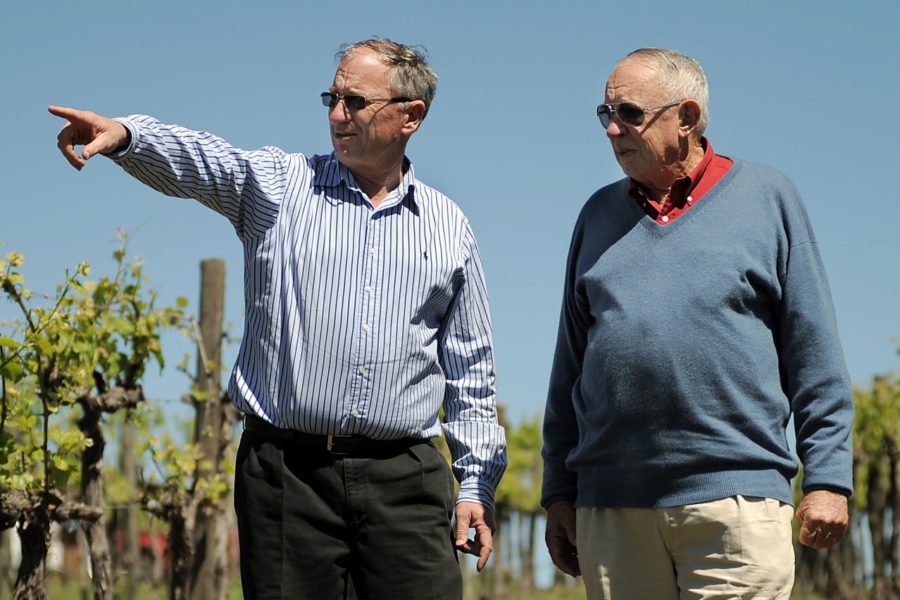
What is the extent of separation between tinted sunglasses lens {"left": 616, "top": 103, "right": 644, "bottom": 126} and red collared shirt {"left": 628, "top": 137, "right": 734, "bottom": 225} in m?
0.21

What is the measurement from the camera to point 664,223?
3.82 m

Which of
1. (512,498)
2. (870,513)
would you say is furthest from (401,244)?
(512,498)

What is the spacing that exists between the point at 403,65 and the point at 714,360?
1338mm

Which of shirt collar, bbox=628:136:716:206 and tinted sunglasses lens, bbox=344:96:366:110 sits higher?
tinted sunglasses lens, bbox=344:96:366:110

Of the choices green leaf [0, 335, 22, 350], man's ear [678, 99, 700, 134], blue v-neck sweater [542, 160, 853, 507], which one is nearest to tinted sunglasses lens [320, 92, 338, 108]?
blue v-neck sweater [542, 160, 853, 507]

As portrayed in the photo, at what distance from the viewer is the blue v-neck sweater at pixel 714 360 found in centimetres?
359

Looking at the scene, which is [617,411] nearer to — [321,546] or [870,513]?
[321,546]

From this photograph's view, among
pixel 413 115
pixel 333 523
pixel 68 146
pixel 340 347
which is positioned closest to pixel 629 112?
pixel 413 115

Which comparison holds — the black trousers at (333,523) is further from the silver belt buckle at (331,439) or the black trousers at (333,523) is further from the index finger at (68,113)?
the index finger at (68,113)

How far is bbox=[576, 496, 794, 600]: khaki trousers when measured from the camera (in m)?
3.51

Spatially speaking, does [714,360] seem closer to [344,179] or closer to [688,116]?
[688,116]

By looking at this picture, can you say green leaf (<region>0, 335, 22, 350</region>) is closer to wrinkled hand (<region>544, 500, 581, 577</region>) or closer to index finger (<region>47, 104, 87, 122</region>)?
index finger (<region>47, 104, 87, 122</region>)

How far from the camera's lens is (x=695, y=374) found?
3.59 meters

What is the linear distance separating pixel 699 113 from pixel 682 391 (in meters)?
0.86
